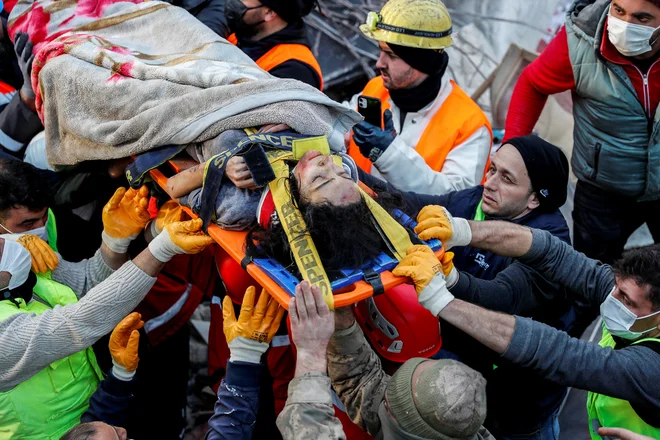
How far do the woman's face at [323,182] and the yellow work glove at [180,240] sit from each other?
1.35ft

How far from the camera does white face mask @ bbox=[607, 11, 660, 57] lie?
3.12 metres

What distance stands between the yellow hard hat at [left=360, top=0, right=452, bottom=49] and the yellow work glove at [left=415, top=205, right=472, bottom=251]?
1206 millimetres

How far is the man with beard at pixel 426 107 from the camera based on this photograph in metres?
3.34

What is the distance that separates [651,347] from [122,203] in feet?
7.01

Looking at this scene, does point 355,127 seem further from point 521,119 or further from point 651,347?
point 651,347

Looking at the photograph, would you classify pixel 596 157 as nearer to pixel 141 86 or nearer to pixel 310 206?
pixel 310 206

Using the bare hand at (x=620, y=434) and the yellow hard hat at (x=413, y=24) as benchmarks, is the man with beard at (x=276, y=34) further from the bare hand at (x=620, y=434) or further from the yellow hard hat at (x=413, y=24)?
the bare hand at (x=620, y=434)

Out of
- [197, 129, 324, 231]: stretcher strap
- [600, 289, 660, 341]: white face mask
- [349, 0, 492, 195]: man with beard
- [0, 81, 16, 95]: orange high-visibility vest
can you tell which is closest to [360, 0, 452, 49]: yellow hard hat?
[349, 0, 492, 195]: man with beard

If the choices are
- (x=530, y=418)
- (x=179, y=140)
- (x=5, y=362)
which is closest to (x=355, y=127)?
(x=179, y=140)

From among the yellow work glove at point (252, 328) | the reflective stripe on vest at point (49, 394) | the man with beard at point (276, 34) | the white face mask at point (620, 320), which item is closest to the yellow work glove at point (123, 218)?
the reflective stripe on vest at point (49, 394)

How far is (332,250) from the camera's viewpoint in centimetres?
233

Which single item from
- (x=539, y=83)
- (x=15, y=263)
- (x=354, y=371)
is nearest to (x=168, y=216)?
(x=15, y=263)

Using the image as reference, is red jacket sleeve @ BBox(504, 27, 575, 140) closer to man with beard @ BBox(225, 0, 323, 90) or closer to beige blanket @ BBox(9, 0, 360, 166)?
man with beard @ BBox(225, 0, 323, 90)

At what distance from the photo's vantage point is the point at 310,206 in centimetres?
245
